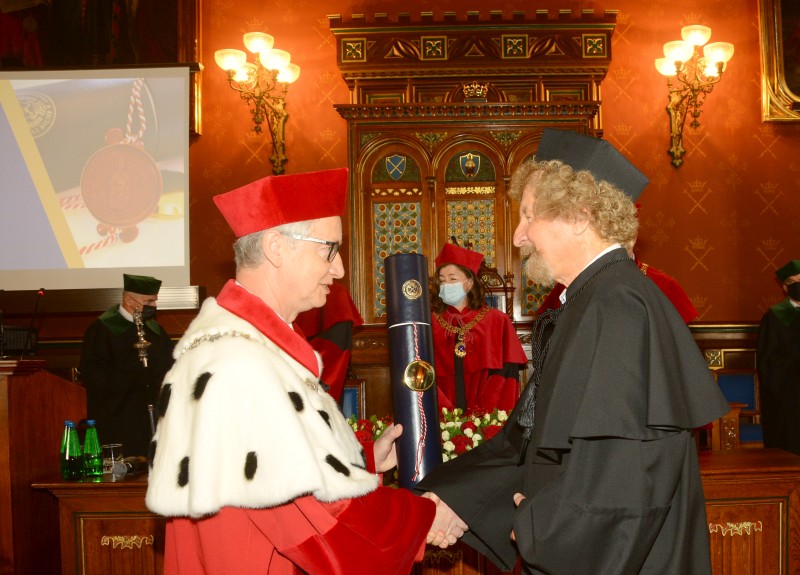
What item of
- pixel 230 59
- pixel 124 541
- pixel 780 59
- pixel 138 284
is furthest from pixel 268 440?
pixel 780 59

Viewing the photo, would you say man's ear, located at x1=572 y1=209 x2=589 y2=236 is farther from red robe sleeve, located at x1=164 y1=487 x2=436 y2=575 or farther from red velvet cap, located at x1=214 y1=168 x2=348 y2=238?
red robe sleeve, located at x1=164 y1=487 x2=436 y2=575

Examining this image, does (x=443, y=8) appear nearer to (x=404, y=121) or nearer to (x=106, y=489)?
(x=404, y=121)

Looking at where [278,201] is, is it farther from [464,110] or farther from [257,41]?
[257,41]

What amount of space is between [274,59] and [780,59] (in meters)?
5.50

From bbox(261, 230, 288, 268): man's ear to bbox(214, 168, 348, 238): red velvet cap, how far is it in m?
0.02

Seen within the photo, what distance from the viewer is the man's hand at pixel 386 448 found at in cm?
260

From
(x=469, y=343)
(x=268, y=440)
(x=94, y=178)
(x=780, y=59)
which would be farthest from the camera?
(x=780, y=59)

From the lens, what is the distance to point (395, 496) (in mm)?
2012

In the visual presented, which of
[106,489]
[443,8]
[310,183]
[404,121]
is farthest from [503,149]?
[310,183]

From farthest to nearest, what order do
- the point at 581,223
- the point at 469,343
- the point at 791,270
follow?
1. the point at 791,270
2. the point at 469,343
3. the point at 581,223

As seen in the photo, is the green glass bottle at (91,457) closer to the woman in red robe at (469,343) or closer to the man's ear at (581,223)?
the woman in red robe at (469,343)

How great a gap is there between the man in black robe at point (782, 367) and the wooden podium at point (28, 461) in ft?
18.8

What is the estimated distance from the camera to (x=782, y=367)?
21.7 feet

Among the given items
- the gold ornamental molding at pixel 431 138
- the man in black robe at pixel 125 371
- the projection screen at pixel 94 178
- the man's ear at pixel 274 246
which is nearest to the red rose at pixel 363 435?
the man's ear at pixel 274 246
